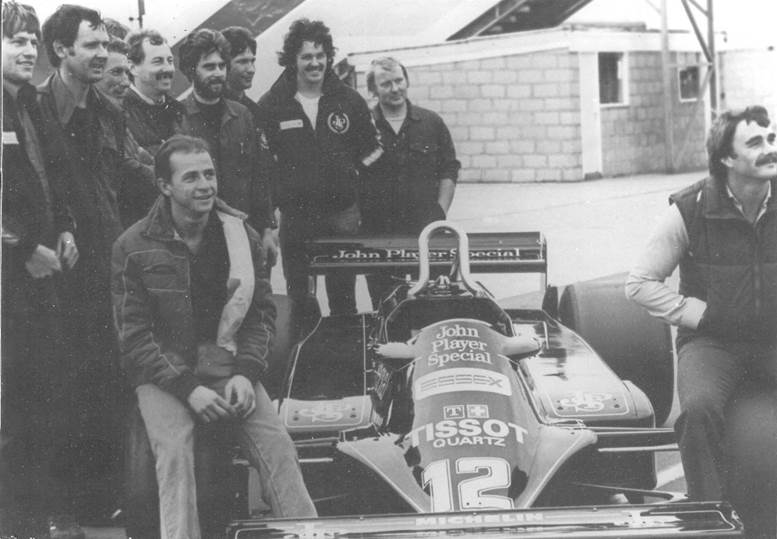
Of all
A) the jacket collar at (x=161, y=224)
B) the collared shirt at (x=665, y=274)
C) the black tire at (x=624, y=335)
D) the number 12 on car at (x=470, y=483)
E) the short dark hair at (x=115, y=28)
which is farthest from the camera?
the black tire at (x=624, y=335)

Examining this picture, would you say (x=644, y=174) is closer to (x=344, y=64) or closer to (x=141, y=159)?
(x=344, y=64)

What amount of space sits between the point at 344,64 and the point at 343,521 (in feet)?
6.45

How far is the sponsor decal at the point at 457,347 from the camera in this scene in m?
3.26

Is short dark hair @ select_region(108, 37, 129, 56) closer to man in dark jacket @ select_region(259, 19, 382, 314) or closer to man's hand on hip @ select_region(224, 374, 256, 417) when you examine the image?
man in dark jacket @ select_region(259, 19, 382, 314)

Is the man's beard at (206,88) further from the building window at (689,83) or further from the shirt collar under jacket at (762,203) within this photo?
the building window at (689,83)

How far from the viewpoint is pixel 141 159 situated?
370 cm

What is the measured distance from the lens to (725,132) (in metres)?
3.29

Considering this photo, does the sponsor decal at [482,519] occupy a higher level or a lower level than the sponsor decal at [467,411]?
lower

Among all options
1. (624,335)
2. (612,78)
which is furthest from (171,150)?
(612,78)

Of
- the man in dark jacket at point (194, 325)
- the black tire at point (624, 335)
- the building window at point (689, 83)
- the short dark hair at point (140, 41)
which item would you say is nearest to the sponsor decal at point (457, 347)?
the man in dark jacket at point (194, 325)

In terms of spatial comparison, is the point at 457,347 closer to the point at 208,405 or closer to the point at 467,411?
the point at 467,411

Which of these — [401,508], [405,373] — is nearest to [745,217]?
[405,373]

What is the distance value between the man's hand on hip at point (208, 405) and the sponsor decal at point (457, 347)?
60 centimetres

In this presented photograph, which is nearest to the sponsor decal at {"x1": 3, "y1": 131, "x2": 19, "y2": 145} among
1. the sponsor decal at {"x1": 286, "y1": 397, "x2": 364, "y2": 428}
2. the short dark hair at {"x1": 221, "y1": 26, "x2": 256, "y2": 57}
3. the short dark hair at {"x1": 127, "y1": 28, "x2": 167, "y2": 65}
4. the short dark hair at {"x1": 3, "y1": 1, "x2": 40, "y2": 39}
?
the short dark hair at {"x1": 3, "y1": 1, "x2": 40, "y2": 39}
